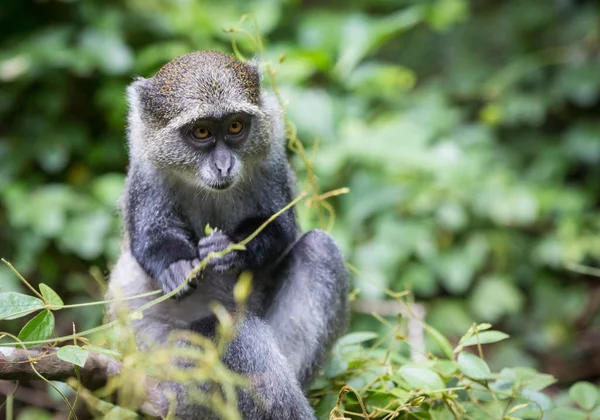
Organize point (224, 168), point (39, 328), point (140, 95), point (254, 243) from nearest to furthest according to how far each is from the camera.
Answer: point (39, 328)
point (224, 168)
point (254, 243)
point (140, 95)

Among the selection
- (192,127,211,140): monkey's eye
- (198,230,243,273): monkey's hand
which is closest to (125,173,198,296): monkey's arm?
(198,230,243,273): monkey's hand

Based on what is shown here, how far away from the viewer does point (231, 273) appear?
4.12 metres

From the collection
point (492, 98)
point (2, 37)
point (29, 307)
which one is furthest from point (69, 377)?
point (492, 98)

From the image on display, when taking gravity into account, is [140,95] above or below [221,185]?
above

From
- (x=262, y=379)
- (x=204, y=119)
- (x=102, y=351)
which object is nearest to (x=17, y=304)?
(x=102, y=351)

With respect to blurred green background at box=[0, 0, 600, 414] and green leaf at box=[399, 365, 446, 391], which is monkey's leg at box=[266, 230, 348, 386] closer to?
green leaf at box=[399, 365, 446, 391]

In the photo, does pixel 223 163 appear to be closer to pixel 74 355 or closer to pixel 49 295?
pixel 49 295

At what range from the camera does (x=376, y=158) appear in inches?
289

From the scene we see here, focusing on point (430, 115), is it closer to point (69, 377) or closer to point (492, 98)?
point (492, 98)

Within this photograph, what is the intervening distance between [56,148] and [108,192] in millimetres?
1001

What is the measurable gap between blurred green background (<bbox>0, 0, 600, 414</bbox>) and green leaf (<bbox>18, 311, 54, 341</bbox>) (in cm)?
356

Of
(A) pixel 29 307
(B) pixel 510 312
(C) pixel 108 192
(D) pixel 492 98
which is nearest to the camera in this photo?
(A) pixel 29 307

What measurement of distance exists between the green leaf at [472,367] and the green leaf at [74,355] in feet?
6.00

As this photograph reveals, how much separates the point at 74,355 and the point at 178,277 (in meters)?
0.96
